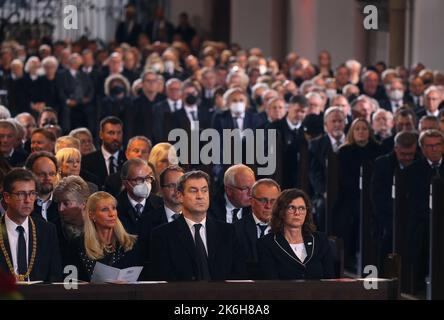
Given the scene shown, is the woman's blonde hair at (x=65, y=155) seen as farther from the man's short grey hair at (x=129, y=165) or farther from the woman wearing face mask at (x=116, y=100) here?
the woman wearing face mask at (x=116, y=100)

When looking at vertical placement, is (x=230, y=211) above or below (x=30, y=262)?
→ above

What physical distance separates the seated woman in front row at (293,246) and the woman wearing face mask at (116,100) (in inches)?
390

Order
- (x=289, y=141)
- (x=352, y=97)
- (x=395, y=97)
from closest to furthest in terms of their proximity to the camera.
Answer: (x=289, y=141)
(x=395, y=97)
(x=352, y=97)

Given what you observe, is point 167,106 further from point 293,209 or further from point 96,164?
point 293,209

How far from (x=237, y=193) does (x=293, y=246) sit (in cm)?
195

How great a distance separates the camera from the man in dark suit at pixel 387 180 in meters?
15.1

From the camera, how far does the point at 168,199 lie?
39.9 feet

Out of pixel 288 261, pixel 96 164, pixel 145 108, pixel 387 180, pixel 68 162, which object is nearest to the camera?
pixel 288 261

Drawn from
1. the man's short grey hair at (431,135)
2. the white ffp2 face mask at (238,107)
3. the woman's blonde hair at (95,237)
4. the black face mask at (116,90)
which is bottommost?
the woman's blonde hair at (95,237)

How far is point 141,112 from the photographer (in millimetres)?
20562

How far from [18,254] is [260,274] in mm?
1560

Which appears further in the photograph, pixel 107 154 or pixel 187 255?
pixel 107 154

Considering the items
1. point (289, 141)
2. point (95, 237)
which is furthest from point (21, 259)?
point (289, 141)

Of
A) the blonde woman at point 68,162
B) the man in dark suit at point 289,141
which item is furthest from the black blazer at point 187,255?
the man in dark suit at point 289,141
